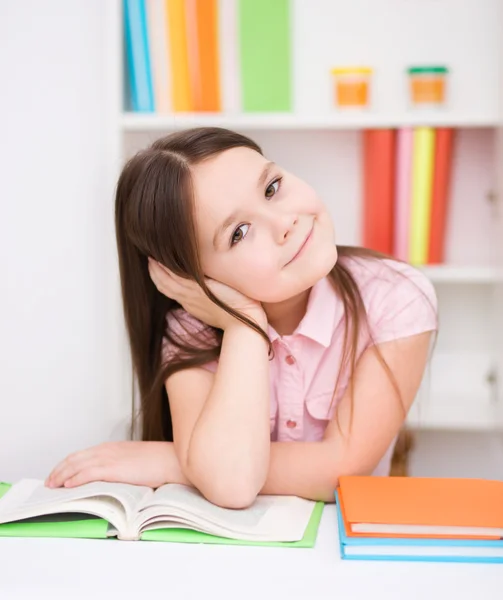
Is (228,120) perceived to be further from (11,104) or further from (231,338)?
(231,338)

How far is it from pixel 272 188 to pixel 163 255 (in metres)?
0.19

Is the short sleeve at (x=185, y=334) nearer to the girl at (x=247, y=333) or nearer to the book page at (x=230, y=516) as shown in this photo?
the girl at (x=247, y=333)

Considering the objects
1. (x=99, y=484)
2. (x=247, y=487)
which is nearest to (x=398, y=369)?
(x=247, y=487)

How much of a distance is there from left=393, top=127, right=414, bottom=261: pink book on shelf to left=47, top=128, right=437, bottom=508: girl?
1.63 feet

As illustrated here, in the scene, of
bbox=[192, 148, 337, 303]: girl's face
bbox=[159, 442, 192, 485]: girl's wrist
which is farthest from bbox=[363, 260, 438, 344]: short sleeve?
bbox=[159, 442, 192, 485]: girl's wrist

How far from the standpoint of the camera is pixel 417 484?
102 centimetres

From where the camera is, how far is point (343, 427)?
1140mm

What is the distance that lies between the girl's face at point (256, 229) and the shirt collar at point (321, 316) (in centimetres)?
13

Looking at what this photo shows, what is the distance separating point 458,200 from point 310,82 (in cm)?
48

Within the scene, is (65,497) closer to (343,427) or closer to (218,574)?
(218,574)

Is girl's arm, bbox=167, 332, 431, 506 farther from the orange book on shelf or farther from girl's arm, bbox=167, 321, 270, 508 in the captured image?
the orange book on shelf

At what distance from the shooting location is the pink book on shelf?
1777mm

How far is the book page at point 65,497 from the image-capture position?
0.97 meters

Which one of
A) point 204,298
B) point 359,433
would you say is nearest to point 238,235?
point 204,298
